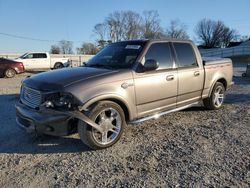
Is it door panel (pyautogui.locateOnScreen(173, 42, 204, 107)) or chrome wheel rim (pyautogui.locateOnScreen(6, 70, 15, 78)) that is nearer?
door panel (pyautogui.locateOnScreen(173, 42, 204, 107))

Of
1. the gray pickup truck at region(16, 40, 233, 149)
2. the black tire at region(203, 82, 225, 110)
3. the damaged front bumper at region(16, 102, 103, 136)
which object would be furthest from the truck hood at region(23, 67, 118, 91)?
the black tire at region(203, 82, 225, 110)

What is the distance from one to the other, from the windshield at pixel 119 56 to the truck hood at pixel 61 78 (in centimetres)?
41

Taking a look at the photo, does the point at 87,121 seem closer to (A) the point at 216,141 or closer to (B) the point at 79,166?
(B) the point at 79,166

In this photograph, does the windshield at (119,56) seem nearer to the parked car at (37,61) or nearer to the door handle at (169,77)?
the door handle at (169,77)

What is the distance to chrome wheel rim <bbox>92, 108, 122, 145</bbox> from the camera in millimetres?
5246

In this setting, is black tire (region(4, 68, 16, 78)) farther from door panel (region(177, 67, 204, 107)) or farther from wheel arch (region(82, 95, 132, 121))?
wheel arch (region(82, 95, 132, 121))

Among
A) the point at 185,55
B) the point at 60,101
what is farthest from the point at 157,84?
the point at 60,101

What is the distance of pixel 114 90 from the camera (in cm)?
535

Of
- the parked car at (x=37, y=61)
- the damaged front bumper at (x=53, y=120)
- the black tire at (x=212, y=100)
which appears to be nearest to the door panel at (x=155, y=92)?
the damaged front bumper at (x=53, y=120)

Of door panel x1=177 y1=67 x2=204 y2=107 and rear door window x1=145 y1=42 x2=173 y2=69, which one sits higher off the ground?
rear door window x1=145 y1=42 x2=173 y2=69

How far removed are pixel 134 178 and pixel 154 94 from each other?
2.22 m

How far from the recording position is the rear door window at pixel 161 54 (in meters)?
6.21

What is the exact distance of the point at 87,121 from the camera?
493cm

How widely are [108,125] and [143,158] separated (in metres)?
0.87
